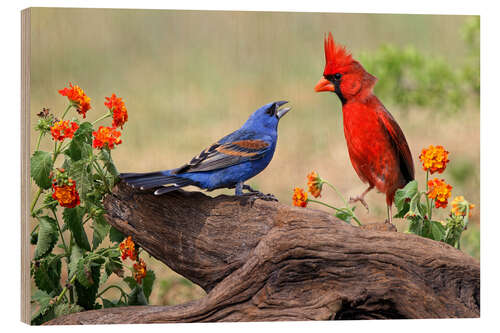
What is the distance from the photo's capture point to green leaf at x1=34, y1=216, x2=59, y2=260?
497 centimetres

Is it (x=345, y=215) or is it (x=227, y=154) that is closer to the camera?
(x=227, y=154)

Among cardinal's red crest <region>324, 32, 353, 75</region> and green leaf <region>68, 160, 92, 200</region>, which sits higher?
cardinal's red crest <region>324, 32, 353, 75</region>

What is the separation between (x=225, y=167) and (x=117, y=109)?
0.94m

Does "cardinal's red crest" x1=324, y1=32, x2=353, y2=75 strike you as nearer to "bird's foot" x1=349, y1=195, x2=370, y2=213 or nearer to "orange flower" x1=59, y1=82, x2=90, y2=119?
"bird's foot" x1=349, y1=195, x2=370, y2=213

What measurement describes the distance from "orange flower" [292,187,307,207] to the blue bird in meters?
0.44

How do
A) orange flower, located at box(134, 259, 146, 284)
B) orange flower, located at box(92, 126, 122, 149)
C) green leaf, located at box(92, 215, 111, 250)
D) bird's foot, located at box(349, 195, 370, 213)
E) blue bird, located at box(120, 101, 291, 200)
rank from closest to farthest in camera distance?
1. blue bird, located at box(120, 101, 291, 200)
2. orange flower, located at box(92, 126, 122, 149)
3. green leaf, located at box(92, 215, 111, 250)
4. orange flower, located at box(134, 259, 146, 284)
5. bird's foot, located at box(349, 195, 370, 213)

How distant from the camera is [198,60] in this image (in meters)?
5.49

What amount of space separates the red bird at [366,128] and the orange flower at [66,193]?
2046mm

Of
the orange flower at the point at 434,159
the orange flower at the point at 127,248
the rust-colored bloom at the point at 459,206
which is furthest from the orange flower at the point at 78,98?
the rust-colored bloom at the point at 459,206

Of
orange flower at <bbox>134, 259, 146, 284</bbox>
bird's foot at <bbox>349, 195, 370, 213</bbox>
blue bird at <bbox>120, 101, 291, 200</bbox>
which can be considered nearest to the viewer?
blue bird at <bbox>120, 101, 291, 200</bbox>

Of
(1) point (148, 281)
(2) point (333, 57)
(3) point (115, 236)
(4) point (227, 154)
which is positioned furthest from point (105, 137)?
(2) point (333, 57)

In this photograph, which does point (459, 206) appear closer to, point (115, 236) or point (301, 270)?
point (301, 270)

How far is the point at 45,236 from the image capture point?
4.97 meters

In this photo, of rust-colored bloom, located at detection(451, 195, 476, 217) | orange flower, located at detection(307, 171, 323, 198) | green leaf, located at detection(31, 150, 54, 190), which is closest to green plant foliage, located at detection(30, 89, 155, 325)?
green leaf, located at detection(31, 150, 54, 190)
